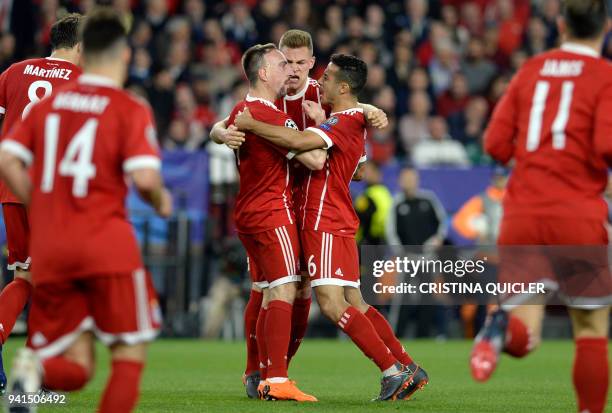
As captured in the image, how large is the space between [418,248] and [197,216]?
10.3 feet

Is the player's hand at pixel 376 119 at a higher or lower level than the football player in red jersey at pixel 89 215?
higher

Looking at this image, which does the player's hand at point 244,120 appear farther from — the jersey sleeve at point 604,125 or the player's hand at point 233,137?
the jersey sleeve at point 604,125

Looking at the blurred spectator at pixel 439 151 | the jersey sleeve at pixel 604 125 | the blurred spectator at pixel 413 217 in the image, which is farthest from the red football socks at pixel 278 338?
the blurred spectator at pixel 439 151

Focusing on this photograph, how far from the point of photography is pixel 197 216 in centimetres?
1680

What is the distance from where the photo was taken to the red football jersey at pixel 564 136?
6.04 meters

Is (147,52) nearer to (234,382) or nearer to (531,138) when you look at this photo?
(234,382)

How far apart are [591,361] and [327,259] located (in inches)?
114

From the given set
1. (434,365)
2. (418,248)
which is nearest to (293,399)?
(434,365)

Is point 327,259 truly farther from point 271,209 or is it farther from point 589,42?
point 589,42

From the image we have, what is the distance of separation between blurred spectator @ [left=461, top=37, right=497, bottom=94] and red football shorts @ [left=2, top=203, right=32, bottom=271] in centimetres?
1259

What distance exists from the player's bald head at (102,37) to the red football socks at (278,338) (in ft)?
10.7

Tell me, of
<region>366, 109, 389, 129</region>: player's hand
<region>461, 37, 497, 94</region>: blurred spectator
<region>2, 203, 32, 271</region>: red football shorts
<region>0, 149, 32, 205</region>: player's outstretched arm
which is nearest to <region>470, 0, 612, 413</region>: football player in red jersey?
<region>0, 149, 32, 205</region>: player's outstretched arm

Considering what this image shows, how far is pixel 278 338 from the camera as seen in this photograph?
8414mm

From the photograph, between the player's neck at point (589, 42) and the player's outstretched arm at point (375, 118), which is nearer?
the player's neck at point (589, 42)
